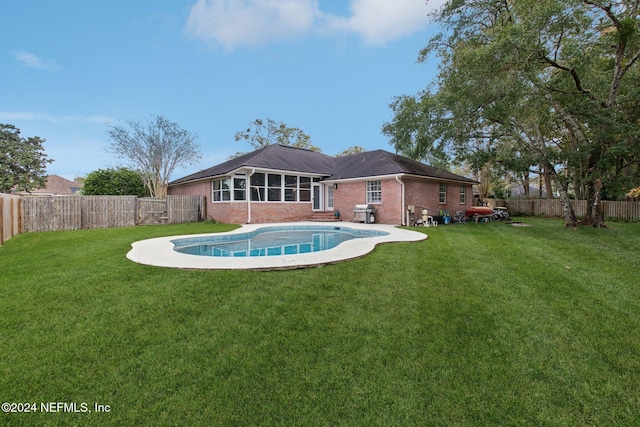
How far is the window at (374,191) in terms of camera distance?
53.6 ft

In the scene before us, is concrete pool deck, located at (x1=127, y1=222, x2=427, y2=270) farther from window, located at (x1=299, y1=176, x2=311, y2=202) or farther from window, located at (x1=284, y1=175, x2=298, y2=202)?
window, located at (x1=299, y1=176, x2=311, y2=202)

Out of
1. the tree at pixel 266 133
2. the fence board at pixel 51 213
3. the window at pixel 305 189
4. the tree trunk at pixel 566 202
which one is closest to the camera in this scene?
the fence board at pixel 51 213

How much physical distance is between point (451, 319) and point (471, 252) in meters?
4.45

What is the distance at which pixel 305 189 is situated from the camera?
18.4 m

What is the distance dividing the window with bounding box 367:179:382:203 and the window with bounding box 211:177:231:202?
767 cm

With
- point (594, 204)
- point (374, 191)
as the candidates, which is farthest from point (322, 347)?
point (594, 204)

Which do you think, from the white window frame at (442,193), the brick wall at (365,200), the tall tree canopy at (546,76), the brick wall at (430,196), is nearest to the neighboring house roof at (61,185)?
the brick wall at (365,200)

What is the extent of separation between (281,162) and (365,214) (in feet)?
19.8

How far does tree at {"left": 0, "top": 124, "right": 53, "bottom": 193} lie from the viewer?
23000 mm

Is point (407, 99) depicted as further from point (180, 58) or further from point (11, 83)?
point (11, 83)

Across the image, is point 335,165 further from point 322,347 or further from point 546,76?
point 322,347

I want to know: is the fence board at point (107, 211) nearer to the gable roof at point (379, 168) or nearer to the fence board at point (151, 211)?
the fence board at point (151, 211)

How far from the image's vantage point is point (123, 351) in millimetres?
2873

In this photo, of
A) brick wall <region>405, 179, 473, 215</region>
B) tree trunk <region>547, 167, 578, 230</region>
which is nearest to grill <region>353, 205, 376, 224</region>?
brick wall <region>405, 179, 473, 215</region>
